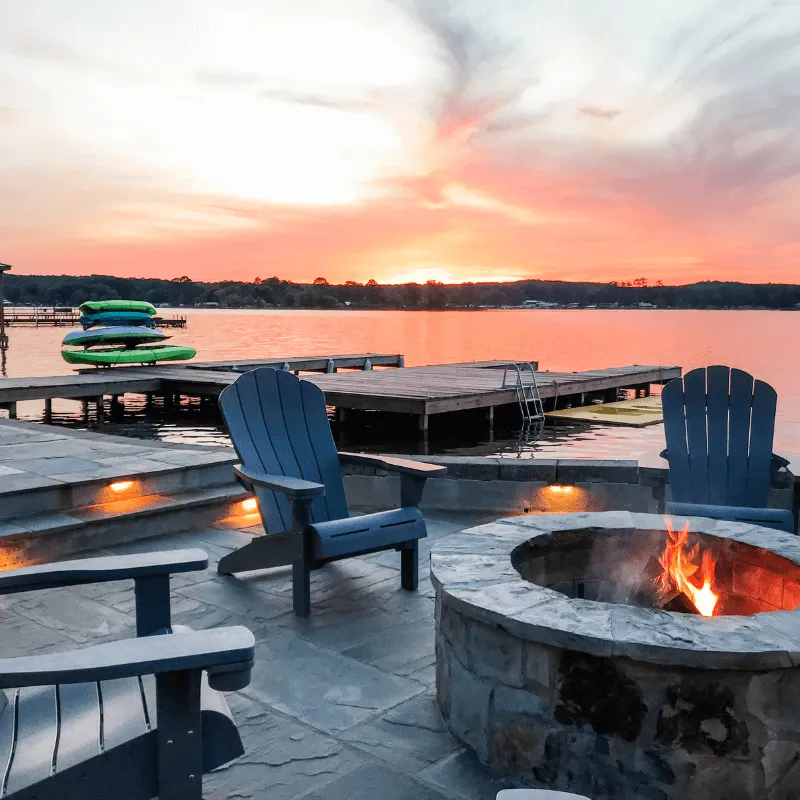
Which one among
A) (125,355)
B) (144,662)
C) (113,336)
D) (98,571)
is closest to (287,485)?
(98,571)

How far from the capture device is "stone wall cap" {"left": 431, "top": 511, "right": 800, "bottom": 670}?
5.66 feet

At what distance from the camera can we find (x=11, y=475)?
4512 mm

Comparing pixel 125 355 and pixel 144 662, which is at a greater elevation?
pixel 144 662

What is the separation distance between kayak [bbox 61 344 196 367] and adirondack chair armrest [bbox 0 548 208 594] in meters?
16.9

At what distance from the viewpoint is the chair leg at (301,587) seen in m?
3.04

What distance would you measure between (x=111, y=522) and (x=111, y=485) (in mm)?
416

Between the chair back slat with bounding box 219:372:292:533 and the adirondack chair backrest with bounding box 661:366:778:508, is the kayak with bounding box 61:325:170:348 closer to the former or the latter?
the chair back slat with bounding box 219:372:292:533

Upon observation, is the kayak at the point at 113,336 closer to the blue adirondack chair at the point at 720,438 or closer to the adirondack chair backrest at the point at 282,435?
the adirondack chair backrest at the point at 282,435

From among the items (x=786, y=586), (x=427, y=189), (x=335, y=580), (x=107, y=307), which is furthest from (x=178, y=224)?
(x=786, y=586)

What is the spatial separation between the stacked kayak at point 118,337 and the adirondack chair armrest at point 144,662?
17.4m

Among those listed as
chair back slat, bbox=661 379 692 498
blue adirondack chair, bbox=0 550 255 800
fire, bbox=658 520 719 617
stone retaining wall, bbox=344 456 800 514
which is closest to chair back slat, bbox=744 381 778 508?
chair back slat, bbox=661 379 692 498

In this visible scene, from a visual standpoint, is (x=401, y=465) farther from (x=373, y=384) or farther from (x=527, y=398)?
(x=527, y=398)

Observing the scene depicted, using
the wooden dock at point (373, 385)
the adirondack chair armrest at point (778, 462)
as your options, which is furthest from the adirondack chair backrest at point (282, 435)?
the wooden dock at point (373, 385)

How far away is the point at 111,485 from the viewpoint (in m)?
4.46
